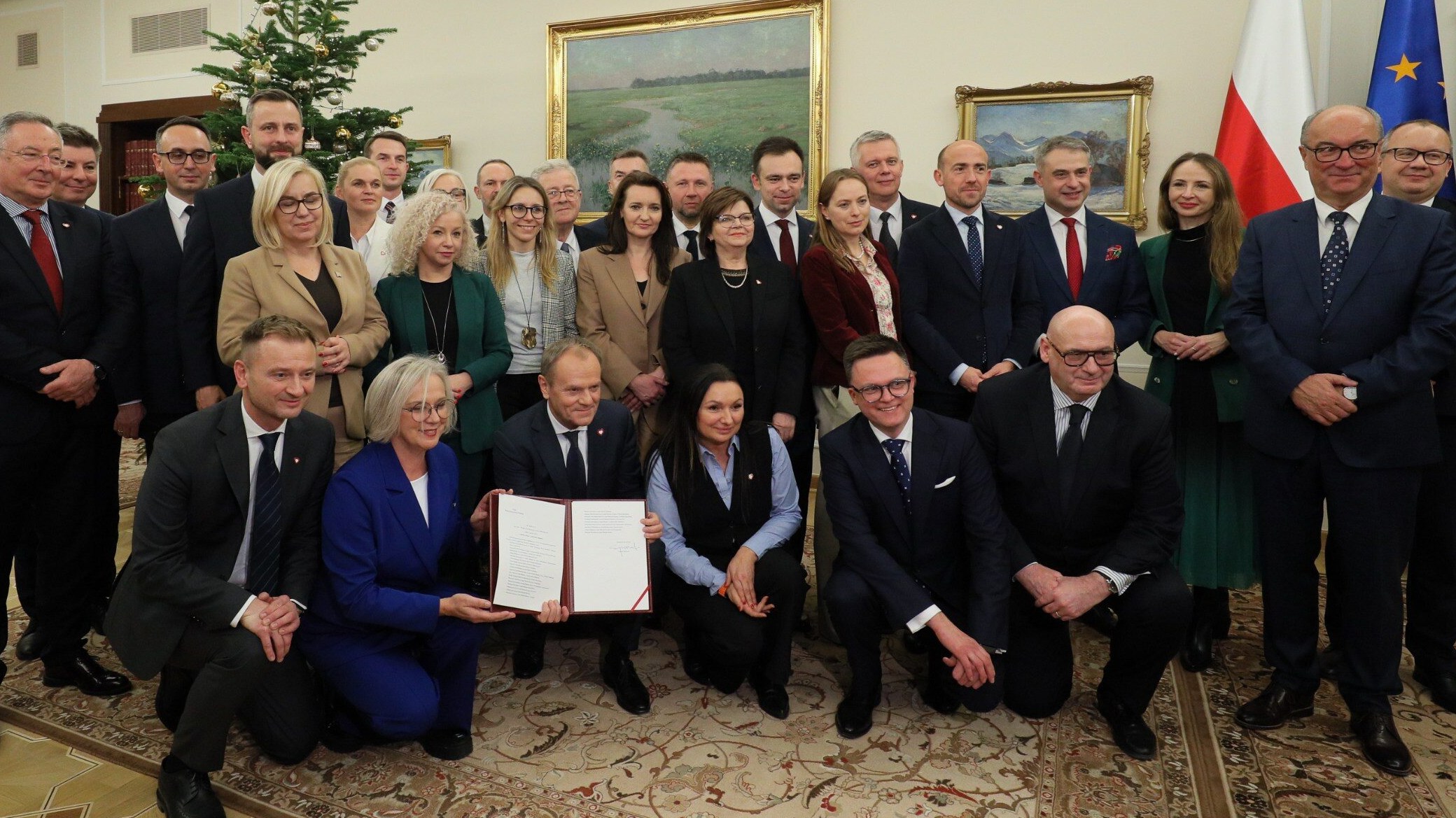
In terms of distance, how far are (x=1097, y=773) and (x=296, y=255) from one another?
284 centimetres

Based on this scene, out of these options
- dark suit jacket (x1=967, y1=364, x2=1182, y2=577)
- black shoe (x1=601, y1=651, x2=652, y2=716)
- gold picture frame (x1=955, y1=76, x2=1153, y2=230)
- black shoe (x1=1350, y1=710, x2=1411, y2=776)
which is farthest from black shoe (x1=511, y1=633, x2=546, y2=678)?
gold picture frame (x1=955, y1=76, x2=1153, y2=230)

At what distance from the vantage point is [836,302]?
3305 mm

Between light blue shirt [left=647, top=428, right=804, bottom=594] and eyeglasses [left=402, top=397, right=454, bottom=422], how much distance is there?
2.33ft

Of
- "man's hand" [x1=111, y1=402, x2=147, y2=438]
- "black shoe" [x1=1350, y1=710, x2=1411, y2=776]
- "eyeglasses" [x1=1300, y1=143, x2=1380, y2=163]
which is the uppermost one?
"eyeglasses" [x1=1300, y1=143, x2=1380, y2=163]

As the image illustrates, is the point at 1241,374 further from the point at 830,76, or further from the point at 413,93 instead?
the point at 413,93

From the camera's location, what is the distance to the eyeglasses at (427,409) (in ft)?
8.66

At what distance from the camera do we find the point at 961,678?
258 centimetres

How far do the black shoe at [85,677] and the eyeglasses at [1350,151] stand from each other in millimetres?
3970

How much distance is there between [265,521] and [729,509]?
1.36 metres

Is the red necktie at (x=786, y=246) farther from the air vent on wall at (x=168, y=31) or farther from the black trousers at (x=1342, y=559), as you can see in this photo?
the air vent on wall at (x=168, y=31)

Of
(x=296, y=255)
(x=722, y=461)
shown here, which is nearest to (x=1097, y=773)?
(x=722, y=461)

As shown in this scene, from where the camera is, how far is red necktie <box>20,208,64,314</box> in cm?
296

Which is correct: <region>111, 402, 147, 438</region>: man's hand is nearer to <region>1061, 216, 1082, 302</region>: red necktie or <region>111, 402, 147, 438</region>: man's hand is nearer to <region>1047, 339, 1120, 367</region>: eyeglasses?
<region>1047, 339, 1120, 367</region>: eyeglasses

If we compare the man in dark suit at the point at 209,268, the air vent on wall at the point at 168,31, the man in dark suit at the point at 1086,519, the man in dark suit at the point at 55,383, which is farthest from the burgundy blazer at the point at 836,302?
the air vent on wall at the point at 168,31
